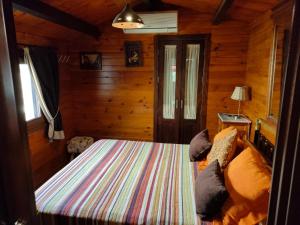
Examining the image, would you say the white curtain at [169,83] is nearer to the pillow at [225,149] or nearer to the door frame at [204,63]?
the door frame at [204,63]

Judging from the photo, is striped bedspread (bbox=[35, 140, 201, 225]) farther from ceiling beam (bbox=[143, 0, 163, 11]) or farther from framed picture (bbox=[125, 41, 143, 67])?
ceiling beam (bbox=[143, 0, 163, 11])

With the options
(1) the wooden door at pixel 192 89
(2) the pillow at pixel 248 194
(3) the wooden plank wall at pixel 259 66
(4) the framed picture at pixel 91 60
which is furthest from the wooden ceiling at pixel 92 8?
(2) the pillow at pixel 248 194

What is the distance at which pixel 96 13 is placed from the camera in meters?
3.38

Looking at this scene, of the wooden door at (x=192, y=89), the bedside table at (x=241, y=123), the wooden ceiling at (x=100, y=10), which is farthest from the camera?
the wooden door at (x=192, y=89)

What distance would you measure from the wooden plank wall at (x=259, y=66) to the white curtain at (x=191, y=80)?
850 mm

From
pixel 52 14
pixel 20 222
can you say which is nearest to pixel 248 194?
pixel 20 222

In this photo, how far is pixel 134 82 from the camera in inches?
163

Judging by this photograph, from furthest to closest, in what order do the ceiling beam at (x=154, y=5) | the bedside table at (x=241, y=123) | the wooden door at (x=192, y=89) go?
the wooden door at (x=192, y=89) → the ceiling beam at (x=154, y=5) → the bedside table at (x=241, y=123)

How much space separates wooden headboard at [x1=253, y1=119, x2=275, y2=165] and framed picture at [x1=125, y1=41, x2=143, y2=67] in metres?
2.28

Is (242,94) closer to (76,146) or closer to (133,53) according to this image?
(133,53)

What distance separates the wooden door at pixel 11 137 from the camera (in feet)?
2.13

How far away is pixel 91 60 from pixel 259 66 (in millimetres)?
2853

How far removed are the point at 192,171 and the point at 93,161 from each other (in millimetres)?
1106

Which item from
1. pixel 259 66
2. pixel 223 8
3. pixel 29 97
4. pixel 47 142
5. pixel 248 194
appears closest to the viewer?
pixel 248 194
